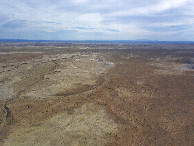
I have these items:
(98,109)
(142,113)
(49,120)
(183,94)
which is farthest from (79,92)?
(183,94)

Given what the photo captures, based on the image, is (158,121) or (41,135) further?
(158,121)

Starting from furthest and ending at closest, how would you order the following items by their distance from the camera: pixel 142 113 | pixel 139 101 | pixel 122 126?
pixel 139 101, pixel 142 113, pixel 122 126

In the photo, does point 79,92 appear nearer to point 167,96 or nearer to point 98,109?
point 98,109

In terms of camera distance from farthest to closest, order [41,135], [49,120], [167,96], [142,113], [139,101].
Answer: [167,96]
[139,101]
[142,113]
[49,120]
[41,135]

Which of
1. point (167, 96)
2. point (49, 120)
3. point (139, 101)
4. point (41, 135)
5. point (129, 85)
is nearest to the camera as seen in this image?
point (41, 135)

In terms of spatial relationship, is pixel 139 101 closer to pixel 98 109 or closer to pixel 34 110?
pixel 98 109

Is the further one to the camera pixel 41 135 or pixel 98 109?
pixel 98 109

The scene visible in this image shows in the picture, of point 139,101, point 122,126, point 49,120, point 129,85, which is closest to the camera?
point 122,126

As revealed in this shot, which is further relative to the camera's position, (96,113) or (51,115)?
(96,113)

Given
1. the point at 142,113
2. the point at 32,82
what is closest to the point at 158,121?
the point at 142,113
